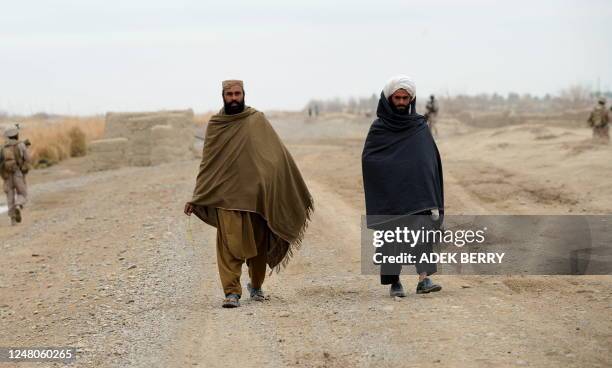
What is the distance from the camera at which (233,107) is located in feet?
24.3

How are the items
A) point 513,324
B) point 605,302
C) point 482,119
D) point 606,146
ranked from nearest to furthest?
point 513,324 < point 605,302 < point 606,146 < point 482,119

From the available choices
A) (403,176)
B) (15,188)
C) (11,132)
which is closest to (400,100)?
(403,176)

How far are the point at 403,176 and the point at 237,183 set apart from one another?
4.10 ft

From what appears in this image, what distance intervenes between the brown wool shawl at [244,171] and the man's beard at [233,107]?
0.12 ft

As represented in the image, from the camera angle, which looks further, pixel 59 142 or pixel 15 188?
pixel 59 142

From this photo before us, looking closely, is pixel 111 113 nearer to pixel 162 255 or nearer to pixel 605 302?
pixel 162 255

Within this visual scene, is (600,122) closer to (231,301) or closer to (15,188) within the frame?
(15,188)

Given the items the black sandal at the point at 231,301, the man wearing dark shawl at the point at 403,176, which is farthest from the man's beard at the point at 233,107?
the black sandal at the point at 231,301

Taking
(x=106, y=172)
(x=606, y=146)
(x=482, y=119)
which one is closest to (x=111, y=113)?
(x=106, y=172)

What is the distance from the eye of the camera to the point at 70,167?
26609 millimetres

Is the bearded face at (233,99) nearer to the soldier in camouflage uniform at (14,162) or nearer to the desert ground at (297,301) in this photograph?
the desert ground at (297,301)

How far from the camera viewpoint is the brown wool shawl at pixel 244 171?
744 cm

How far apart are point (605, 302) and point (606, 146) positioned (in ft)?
43.3

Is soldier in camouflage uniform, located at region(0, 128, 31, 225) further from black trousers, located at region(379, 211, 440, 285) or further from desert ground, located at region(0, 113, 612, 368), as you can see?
black trousers, located at region(379, 211, 440, 285)
